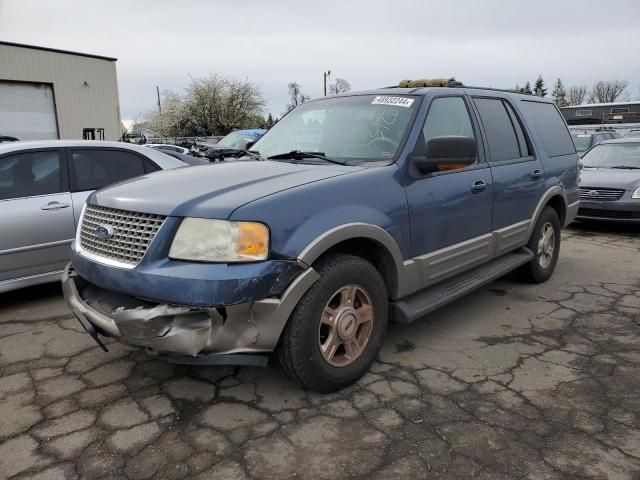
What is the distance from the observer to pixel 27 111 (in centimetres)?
2166

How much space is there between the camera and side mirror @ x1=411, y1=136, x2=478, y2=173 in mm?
3213

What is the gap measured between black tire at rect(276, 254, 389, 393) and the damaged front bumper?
9 cm

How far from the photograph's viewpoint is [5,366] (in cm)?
345

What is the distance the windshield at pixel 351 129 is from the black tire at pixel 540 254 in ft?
6.95

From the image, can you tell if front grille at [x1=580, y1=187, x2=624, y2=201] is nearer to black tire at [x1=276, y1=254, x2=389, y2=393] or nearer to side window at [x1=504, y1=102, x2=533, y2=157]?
side window at [x1=504, y1=102, x2=533, y2=157]

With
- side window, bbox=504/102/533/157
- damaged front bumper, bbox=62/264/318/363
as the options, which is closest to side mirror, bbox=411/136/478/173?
damaged front bumper, bbox=62/264/318/363

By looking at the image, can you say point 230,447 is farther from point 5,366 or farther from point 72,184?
point 72,184

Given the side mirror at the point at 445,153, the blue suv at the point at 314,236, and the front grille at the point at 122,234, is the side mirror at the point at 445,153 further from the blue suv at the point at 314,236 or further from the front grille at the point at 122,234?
the front grille at the point at 122,234

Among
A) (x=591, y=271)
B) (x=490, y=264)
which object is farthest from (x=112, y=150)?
(x=591, y=271)

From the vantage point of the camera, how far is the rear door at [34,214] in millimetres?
4332

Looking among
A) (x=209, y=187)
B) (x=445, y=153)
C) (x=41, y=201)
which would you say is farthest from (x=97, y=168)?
(x=445, y=153)

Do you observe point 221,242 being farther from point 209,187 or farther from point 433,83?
point 433,83

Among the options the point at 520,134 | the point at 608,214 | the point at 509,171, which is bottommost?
the point at 608,214

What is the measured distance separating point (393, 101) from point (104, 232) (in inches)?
84.7
